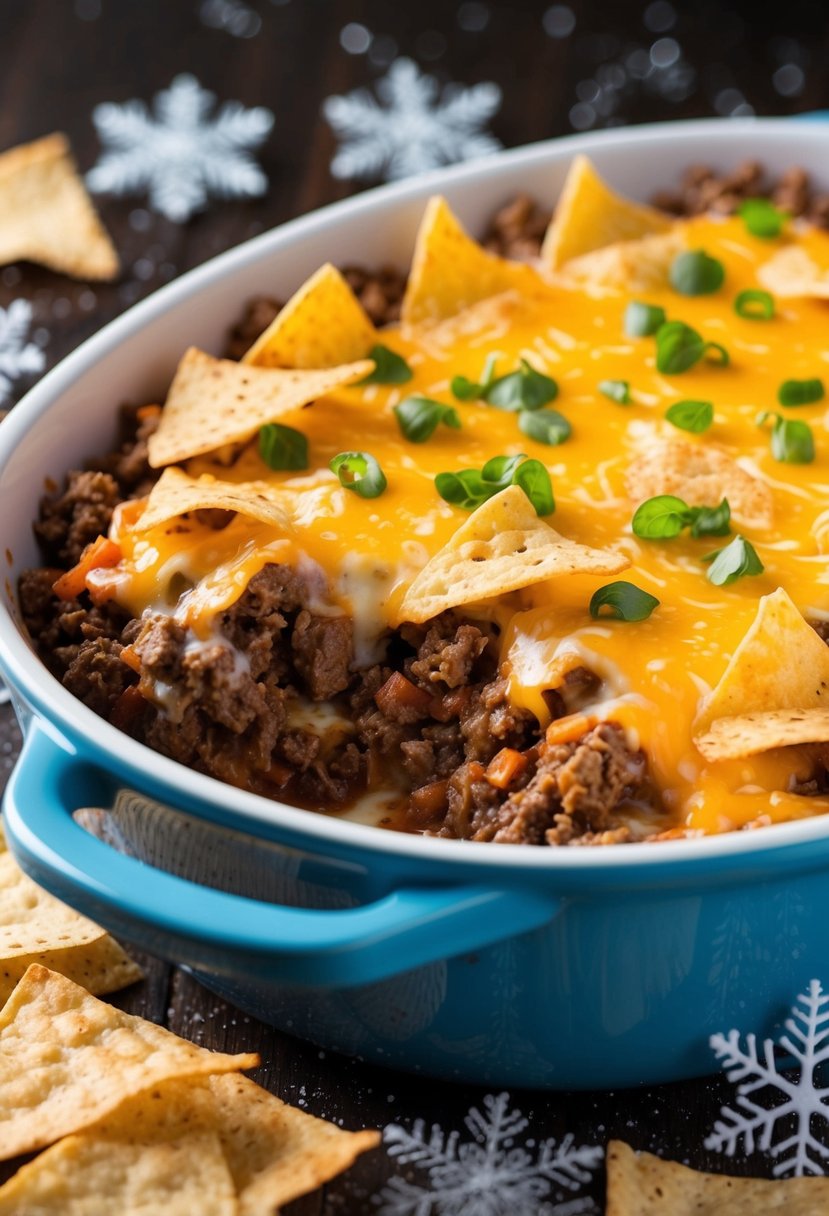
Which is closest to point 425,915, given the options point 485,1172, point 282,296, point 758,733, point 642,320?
point 485,1172

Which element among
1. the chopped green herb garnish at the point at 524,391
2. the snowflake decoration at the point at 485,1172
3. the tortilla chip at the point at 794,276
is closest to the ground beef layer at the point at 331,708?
the snowflake decoration at the point at 485,1172

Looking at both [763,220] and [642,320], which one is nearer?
[642,320]

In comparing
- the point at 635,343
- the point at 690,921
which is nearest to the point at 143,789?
the point at 690,921

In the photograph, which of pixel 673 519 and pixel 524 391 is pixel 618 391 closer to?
pixel 524 391

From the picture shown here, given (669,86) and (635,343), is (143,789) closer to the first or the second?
(635,343)

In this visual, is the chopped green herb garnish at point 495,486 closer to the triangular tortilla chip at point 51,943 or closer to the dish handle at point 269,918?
the dish handle at point 269,918
